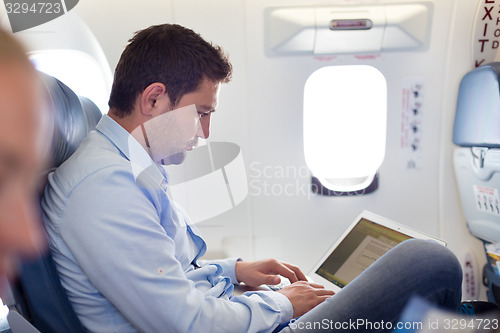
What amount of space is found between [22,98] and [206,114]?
39.5 inches

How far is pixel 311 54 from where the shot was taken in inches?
86.4

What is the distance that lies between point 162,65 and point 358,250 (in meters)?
1.11

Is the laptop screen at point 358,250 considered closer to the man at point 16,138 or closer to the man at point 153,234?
the man at point 153,234

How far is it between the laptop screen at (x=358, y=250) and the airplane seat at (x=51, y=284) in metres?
1.06

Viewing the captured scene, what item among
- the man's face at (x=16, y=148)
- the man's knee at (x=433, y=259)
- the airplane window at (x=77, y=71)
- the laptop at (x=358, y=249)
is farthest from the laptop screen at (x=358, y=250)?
the man's face at (x=16, y=148)

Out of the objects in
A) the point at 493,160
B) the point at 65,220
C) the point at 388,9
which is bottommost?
the point at 493,160

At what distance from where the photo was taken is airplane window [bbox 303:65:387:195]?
2264 millimetres

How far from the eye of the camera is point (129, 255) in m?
0.96

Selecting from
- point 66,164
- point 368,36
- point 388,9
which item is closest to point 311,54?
point 368,36

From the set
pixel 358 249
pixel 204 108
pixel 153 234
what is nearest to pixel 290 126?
pixel 358 249

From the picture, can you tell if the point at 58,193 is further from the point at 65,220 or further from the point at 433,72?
the point at 433,72

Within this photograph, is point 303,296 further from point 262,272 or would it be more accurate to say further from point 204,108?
point 204,108

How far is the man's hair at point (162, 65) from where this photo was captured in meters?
1.21

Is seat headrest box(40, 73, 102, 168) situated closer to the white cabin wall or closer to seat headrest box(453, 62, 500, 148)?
the white cabin wall
